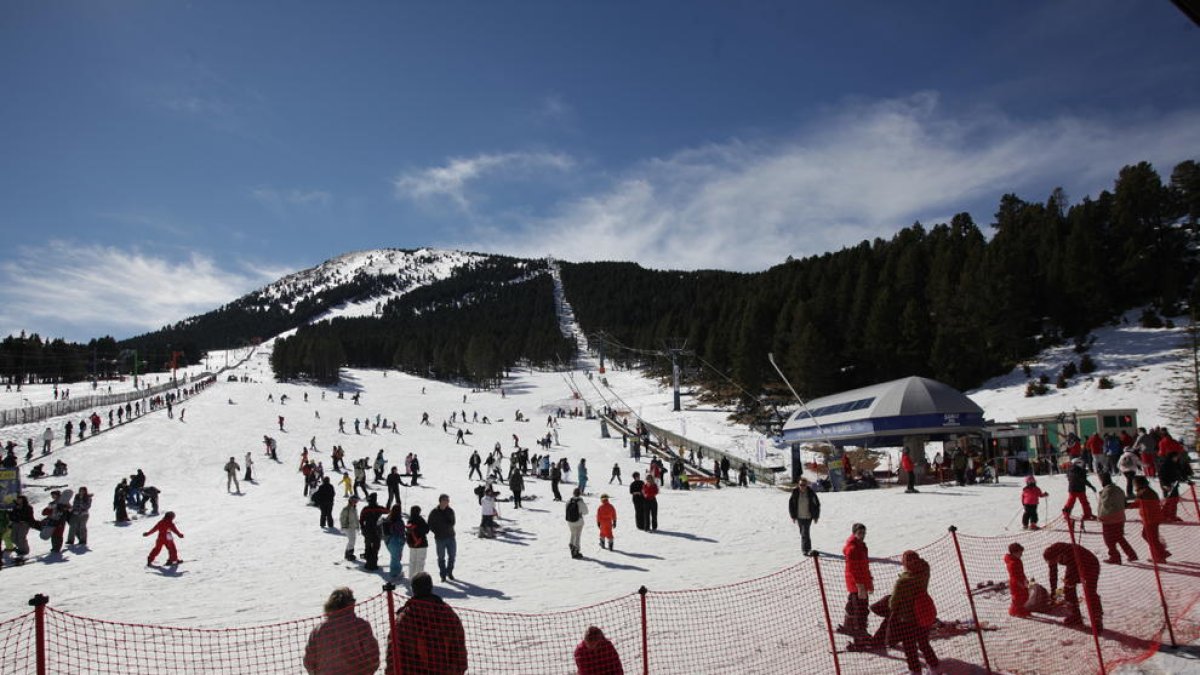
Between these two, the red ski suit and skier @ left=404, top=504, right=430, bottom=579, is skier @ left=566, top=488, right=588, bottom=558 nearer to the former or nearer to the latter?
skier @ left=404, top=504, right=430, bottom=579

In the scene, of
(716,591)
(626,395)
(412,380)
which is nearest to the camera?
(716,591)

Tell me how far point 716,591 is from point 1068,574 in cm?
458

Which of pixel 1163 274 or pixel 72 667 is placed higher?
pixel 1163 274

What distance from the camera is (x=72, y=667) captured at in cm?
757

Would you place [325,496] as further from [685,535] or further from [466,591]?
[685,535]

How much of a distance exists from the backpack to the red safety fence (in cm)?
2

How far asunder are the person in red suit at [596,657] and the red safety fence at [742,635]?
2cm

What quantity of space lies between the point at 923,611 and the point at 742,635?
214 centimetres

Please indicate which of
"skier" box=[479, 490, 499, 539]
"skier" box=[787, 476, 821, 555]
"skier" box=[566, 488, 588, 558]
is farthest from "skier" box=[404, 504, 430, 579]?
"skier" box=[787, 476, 821, 555]

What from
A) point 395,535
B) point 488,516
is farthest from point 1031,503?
point 395,535

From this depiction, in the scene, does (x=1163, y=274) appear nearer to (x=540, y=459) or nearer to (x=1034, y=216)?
(x=1034, y=216)

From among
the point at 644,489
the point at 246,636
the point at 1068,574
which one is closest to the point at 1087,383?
the point at 644,489

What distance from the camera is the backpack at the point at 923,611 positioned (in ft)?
22.0

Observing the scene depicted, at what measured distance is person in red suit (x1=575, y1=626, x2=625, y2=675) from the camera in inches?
210
